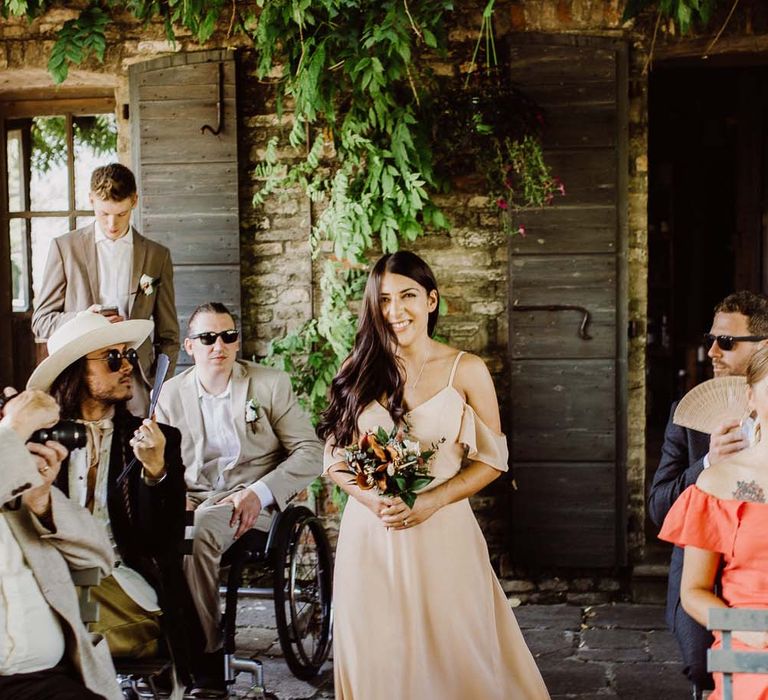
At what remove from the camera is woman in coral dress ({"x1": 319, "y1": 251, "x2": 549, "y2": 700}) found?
10.8ft

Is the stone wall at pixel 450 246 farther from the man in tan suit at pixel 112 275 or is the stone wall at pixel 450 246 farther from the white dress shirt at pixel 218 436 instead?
the white dress shirt at pixel 218 436

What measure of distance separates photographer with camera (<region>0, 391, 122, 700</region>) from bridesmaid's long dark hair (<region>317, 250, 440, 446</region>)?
0.90m

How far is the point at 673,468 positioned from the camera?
3.61m

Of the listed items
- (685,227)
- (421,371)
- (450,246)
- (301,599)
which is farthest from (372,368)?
(685,227)

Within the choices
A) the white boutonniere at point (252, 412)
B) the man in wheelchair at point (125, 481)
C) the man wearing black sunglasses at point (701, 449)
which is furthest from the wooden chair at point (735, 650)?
the white boutonniere at point (252, 412)

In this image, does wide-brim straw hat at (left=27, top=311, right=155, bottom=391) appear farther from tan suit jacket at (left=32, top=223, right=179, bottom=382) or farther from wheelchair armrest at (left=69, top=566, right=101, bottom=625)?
tan suit jacket at (left=32, top=223, right=179, bottom=382)

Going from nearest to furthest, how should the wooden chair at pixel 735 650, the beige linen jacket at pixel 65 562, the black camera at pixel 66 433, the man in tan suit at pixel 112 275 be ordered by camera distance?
the wooden chair at pixel 735 650, the beige linen jacket at pixel 65 562, the black camera at pixel 66 433, the man in tan suit at pixel 112 275

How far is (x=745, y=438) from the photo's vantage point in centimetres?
316

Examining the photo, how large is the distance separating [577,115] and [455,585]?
2.95 metres

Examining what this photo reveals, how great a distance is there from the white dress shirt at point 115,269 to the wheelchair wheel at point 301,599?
4.62 feet

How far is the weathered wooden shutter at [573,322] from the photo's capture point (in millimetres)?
5402

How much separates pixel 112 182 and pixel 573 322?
2.41 meters

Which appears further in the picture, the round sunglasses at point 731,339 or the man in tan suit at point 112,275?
the man in tan suit at point 112,275

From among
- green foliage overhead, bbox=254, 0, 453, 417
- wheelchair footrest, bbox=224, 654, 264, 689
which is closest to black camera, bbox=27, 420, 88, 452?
wheelchair footrest, bbox=224, 654, 264, 689
